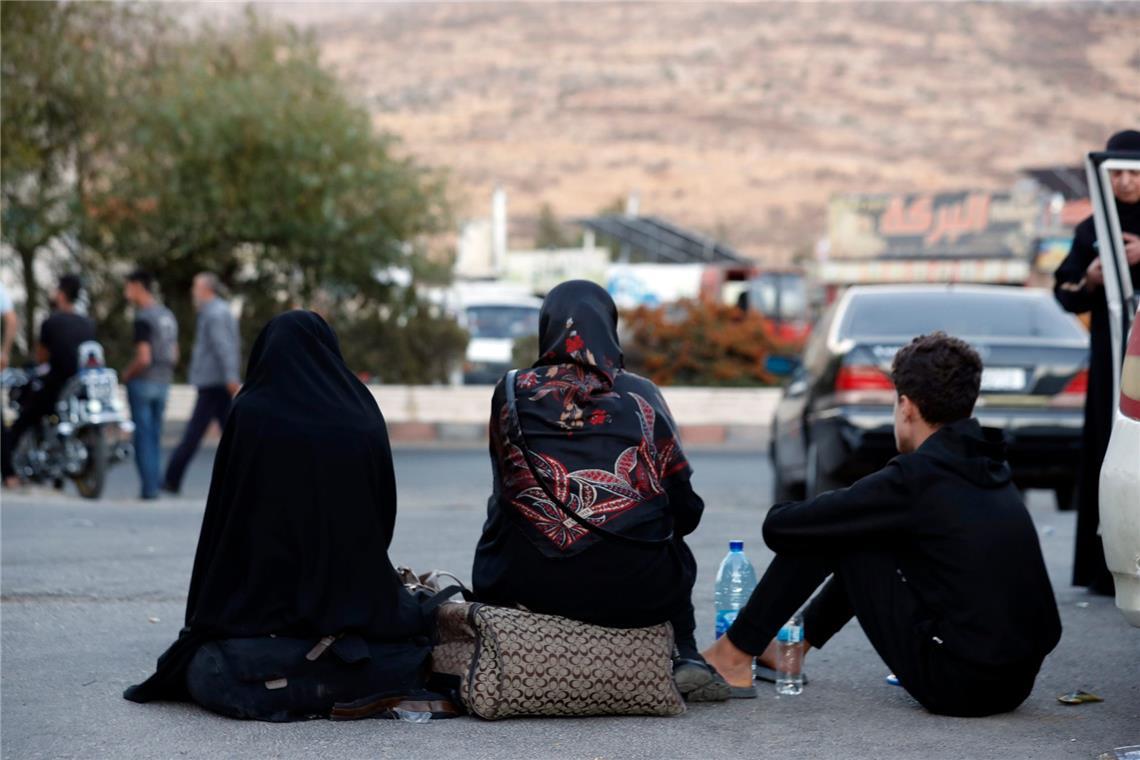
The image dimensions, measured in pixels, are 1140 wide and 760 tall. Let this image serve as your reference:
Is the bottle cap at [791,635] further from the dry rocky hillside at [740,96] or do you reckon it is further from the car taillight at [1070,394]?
the dry rocky hillside at [740,96]

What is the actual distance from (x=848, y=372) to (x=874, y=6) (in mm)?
145497

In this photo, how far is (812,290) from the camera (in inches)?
1699

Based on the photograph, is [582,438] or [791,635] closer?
[582,438]

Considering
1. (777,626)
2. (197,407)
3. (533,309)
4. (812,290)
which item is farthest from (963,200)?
(777,626)

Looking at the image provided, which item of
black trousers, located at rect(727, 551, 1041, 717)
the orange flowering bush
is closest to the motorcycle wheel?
black trousers, located at rect(727, 551, 1041, 717)

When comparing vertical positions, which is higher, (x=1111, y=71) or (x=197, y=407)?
(x=1111, y=71)

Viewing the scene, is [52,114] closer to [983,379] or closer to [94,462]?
[94,462]

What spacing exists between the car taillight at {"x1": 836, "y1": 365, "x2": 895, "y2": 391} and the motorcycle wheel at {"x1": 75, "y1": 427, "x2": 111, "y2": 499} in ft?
19.4

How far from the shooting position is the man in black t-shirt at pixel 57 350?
41.3 feet

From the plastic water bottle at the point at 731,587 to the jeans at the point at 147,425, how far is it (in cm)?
754

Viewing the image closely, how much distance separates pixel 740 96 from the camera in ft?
409

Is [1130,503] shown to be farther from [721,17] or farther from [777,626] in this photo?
[721,17]

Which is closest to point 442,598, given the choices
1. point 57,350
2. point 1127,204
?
point 1127,204

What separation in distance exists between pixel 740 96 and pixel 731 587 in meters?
122
